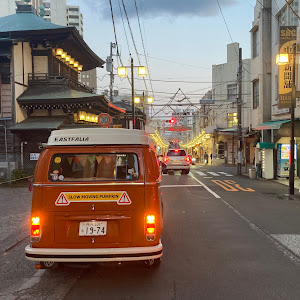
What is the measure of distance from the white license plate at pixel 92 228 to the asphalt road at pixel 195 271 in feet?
2.56

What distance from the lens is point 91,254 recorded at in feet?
15.8

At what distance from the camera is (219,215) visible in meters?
10.3

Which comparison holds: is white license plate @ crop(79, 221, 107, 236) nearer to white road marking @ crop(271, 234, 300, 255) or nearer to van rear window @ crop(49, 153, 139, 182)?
van rear window @ crop(49, 153, 139, 182)

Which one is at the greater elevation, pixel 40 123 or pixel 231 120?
pixel 231 120

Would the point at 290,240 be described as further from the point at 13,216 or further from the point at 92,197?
the point at 13,216

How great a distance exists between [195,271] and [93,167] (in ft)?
7.72

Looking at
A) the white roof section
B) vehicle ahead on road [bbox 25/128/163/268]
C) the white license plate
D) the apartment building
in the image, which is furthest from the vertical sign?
the apartment building

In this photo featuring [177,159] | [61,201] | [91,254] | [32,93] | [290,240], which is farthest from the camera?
[177,159]

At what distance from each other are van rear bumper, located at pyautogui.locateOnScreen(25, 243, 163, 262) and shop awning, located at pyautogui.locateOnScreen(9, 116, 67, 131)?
17.0 m

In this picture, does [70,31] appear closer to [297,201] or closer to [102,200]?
[297,201]

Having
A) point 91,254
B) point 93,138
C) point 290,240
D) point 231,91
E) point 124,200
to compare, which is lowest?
point 290,240

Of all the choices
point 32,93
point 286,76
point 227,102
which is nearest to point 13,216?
point 32,93

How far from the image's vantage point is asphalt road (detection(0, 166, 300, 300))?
184 inches

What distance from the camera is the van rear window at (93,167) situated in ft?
16.9
